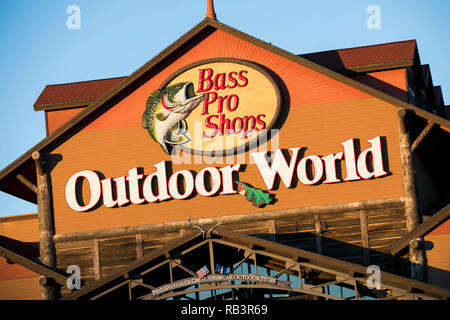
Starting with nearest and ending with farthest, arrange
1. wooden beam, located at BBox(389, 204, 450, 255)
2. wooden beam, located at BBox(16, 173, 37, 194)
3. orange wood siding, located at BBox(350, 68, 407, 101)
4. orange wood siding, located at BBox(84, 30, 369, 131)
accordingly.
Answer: wooden beam, located at BBox(389, 204, 450, 255) < orange wood siding, located at BBox(84, 30, 369, 131) < wooden beam, located at BBox(16, 173, 37, 194) < orange wood siding, located at BBox(350, 68, 407, 101)

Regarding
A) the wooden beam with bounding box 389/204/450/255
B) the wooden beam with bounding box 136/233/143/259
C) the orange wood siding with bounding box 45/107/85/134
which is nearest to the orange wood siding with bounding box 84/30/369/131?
the orange wood siding with bounding box 45/107/85/134

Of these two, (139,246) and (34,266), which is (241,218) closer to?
(139,246)

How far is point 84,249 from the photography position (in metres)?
28.8

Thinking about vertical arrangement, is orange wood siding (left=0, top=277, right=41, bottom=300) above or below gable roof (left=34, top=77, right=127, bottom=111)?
below

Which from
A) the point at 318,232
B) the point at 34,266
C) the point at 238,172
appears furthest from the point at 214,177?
the point at 34,266

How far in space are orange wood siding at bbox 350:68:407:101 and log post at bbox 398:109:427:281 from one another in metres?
3.64

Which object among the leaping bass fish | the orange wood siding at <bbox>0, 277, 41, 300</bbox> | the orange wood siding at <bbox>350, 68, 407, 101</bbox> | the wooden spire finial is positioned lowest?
the orange wood siding at <bbox>0, 277, 41, 300</bbox>

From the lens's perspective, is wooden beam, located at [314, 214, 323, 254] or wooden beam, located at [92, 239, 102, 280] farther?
wooden beam, located at [92, 239, 102, 280]

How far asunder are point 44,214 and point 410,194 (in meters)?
14.0

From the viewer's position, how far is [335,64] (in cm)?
3162

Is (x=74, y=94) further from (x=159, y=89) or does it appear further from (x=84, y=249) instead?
(x=84, y=249)

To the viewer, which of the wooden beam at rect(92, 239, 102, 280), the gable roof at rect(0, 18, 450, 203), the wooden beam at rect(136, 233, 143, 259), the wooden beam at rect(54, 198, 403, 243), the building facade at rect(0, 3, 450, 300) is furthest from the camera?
the gable roof at rect(0, 18, 450, 203)

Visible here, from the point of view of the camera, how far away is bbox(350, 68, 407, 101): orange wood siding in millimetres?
30438

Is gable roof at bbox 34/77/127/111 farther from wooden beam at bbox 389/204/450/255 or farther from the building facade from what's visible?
wooden beam at bbox 389/204/450/255
